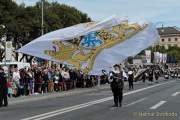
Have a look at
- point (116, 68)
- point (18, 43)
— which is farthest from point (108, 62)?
point (18, 43)

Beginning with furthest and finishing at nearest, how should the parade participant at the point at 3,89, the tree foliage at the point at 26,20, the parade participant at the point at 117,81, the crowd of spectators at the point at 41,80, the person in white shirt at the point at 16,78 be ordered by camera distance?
the tree foliage at the point at 26,20, the crowd of spectators at the point at 41,80, the person in white shirt at the point at 16,78, the parade participant at the point at 3,89, the parade participant at the point at 117,81

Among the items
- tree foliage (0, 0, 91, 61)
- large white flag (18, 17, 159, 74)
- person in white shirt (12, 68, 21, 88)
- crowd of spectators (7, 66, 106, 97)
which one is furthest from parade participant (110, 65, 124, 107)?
tree foliage (0, 0, 91, 61)

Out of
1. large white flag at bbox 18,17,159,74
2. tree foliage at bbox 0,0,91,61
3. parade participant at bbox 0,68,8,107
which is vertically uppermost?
tree foliage at bbox 0,0,91,61

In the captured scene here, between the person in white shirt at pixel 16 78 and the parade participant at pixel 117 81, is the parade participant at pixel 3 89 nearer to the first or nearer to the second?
the parade participant at pixel 117 81

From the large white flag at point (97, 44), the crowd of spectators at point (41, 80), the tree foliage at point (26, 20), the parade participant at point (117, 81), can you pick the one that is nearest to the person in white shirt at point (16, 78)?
the crowd of spectators at point (41, 80)

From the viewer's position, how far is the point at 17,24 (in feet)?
224

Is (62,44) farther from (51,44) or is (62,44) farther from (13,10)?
(13,10)

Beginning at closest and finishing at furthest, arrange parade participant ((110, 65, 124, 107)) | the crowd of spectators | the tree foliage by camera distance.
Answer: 1. parade participant ((110, 65, 124, 107))
2. the crowd of spectators
3. the tree foliage

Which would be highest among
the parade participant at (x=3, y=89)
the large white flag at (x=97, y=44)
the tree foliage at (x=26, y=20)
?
the tree foliage at (x=26, y=20)

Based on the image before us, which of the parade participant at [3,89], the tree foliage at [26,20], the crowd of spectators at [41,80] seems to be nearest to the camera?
the parade participant at [3,89]

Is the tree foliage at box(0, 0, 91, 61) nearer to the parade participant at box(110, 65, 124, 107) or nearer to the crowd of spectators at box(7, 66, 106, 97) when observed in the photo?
the crowd of spectators at box(7, 66, 106, 97)

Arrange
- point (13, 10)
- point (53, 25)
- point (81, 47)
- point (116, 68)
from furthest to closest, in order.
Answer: point (53, 25)
point (13, 10)
point (81, 47)
point (116, 68)

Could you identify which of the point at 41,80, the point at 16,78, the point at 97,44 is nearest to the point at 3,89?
the point at 97,44

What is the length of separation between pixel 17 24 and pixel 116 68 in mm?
46570
